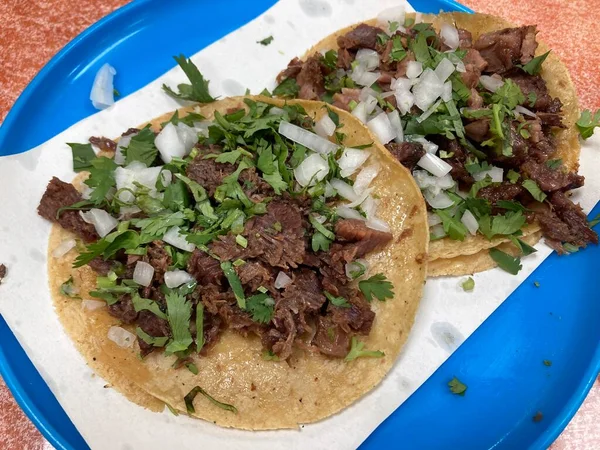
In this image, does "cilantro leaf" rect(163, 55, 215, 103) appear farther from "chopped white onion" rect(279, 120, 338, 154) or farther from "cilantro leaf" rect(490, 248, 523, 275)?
"cilantro leaf" rect(490, 248, 523, 275)

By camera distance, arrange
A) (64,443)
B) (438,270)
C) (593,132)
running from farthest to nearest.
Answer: (593,132)
(438,270)
(64,443)

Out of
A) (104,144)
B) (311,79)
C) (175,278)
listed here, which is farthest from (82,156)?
(311,79)

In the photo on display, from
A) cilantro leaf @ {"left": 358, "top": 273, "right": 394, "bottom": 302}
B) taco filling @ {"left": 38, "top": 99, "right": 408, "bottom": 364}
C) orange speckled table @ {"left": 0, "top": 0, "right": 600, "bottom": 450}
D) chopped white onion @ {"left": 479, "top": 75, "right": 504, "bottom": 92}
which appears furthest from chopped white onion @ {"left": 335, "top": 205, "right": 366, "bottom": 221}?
orange speckled table @ {"left": 0, "top": 0, "right": 600, "bottom": 450}

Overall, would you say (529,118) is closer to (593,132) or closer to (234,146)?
(593,132)

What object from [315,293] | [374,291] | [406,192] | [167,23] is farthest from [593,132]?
[167,23]

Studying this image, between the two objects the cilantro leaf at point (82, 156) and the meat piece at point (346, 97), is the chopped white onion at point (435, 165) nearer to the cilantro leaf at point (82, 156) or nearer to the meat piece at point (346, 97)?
the meat piece at point (346, 97)

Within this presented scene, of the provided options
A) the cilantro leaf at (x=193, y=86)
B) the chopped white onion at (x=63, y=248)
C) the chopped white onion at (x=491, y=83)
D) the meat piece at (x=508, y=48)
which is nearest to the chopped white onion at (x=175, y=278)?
the chopped white onion at (x=63, y=248)
